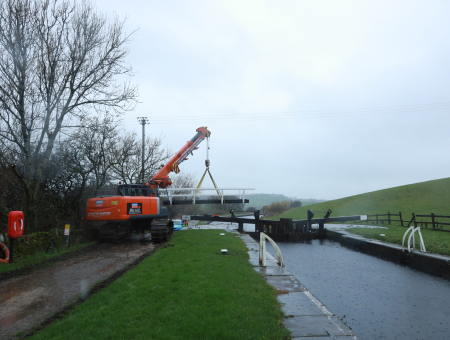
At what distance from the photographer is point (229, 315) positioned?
4.73m

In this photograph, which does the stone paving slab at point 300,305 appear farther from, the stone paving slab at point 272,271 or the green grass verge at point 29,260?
the green grass verge at point 29,260

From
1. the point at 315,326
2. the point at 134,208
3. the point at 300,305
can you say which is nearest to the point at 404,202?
the point at 134,208

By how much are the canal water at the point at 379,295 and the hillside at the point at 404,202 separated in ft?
68.5

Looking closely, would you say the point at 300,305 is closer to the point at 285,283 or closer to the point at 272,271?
the point at 285,283

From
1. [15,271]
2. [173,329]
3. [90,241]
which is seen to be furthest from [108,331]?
[90,241]

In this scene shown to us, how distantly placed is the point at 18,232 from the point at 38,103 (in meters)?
5.18

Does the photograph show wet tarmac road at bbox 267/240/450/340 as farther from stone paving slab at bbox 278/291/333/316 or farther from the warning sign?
the warning sign

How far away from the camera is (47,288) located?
23.2 feet

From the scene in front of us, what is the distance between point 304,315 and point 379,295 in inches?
147

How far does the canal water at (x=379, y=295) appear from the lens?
19.0ft

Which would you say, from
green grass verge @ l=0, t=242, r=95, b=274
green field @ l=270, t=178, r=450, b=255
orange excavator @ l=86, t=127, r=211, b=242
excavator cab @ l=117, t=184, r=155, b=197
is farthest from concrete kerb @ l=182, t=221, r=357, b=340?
green field @ l=270, t=178, r=450, b=255

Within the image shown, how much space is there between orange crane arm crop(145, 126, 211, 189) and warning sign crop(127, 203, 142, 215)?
3746mm

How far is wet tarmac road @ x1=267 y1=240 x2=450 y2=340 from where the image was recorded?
19.0 feet

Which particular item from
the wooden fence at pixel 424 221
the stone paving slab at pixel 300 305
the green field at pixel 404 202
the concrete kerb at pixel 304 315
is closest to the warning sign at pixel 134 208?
the concrete kerb at pixel 304 315
